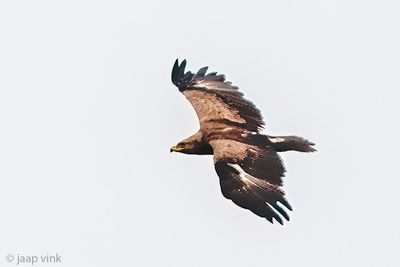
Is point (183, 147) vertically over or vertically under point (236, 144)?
over

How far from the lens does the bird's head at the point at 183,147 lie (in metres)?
23.5

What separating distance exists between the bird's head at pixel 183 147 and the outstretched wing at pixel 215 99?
24.3 inches

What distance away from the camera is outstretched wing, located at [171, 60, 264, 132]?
23500 mm

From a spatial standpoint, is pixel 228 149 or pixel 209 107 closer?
pixel 228 149

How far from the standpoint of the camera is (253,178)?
69.3 feet

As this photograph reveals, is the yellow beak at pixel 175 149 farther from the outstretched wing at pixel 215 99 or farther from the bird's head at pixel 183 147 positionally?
the outstretched wing at pixel 215 99

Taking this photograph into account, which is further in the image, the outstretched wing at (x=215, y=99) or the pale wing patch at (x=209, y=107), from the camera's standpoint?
the pale wing patch at (x=209, y=107)

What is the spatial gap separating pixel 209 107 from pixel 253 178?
3.46 meters

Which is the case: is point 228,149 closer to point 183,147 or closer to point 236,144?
point 236,144

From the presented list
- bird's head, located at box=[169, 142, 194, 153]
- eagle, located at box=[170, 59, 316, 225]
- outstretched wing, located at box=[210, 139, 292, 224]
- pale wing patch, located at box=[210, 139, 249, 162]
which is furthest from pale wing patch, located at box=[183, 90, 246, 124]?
outstretched wing, located at box=[210, 139, 292, 224]

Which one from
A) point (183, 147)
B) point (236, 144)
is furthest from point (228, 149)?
point (183, 147)

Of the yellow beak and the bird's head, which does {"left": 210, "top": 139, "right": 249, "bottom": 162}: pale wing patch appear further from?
the yellow beak

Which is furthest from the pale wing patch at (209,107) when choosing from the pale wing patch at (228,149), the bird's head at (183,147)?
the pale wing patch at (228,149)

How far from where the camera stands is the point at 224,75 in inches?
997
